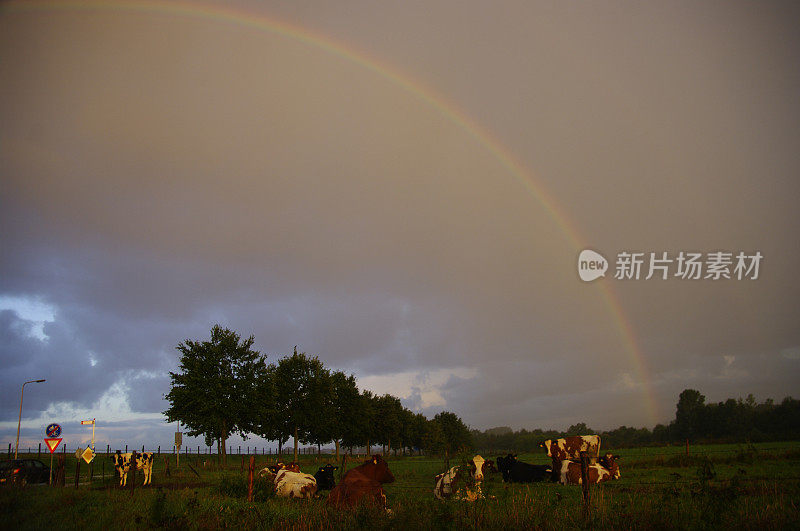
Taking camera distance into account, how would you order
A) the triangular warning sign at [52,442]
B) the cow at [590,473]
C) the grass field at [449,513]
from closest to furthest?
1. the grass field at [449,513]
2. the cow at [590,473]
3. the triangular warning sign at [52,442]

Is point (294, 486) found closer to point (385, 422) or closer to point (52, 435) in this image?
point (52, 435)

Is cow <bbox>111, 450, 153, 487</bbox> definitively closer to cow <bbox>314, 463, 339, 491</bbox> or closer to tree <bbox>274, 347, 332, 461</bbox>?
cow <bbox>314, 463, 339, 491</bbox>

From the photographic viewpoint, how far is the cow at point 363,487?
14.3 m

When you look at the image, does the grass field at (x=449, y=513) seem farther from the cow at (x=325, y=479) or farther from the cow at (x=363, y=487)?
the cow at (x=325, y=479)

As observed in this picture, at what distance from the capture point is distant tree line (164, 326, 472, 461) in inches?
1890

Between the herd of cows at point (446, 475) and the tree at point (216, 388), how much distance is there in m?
14.4

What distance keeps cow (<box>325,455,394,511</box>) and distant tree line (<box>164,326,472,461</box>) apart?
3319cm

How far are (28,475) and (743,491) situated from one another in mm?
36688

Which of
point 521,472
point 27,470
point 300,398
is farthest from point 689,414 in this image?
point 27,470

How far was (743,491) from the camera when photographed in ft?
48.9

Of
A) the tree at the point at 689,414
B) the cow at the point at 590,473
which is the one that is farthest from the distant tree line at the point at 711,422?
the cow at the point at 590,473

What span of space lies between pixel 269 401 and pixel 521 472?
30.8 metres

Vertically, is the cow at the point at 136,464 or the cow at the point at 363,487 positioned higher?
the cow at the point at 363,487

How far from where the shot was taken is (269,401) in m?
52.8
